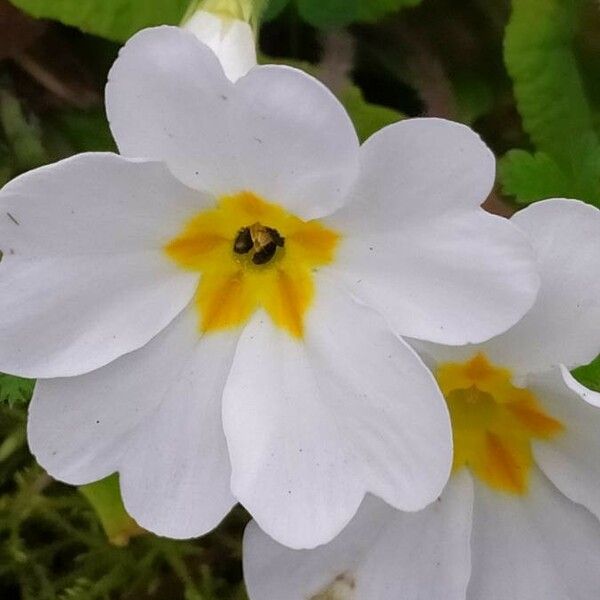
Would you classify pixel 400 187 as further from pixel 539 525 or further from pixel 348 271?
pixel 539 525

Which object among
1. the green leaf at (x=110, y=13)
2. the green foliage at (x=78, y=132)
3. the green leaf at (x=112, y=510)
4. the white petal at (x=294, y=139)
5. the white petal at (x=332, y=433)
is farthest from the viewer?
the green foliage at (x=78, y=132)

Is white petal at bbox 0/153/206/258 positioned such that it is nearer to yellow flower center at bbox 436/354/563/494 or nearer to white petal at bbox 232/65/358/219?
white petal at bbox 232/65/358/219

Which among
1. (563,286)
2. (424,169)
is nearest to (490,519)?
(563,286)

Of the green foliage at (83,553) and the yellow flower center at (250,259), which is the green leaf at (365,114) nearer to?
the yellow flower center at (250,259)

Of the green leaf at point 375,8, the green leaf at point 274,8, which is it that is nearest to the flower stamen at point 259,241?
the green leaf at point 274,8

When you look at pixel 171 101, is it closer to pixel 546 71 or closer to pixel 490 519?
pixel 490 519

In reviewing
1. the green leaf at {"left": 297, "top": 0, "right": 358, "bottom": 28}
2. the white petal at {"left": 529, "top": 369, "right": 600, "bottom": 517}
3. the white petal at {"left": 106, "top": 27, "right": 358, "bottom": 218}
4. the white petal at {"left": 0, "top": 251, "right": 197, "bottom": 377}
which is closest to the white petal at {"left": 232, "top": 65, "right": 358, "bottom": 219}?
the white petal at {"left": 106, "top": 27, "right": 358, "bottom": 218}
